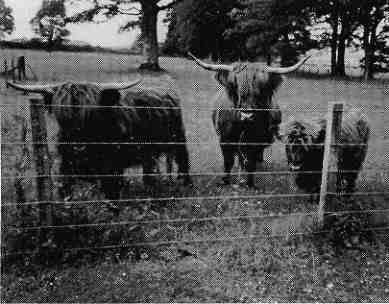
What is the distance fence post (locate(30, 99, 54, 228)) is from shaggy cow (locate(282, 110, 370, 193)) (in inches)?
113

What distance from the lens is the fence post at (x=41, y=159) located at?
4211 millimetres

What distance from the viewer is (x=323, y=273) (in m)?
4.49

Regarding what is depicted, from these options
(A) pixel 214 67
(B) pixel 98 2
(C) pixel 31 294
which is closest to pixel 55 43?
(B) pixel 98 2

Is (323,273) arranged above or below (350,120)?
below

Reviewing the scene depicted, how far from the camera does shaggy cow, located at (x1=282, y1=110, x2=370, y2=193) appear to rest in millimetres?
5723

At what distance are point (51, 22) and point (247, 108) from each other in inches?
1126

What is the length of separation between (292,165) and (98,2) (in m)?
23.5

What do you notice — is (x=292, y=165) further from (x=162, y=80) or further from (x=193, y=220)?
(x=162, y=80)

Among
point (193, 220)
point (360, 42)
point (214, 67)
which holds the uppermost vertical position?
point (360, 42)

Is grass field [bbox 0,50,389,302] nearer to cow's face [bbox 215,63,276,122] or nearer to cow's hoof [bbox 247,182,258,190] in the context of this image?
cow's hoof [bbox 247,182,258,190]

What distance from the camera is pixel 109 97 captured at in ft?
17.1

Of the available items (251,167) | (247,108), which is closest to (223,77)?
(247,108)

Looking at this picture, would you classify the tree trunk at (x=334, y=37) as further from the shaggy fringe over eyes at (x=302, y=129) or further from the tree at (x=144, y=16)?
the shaggy fringe over eyes at (x=302, y=129)

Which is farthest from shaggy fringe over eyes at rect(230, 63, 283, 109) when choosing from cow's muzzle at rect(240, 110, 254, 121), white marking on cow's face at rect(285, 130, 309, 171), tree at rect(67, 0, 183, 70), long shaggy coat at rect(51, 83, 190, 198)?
tree at rect(67, 0, 183, 70)
